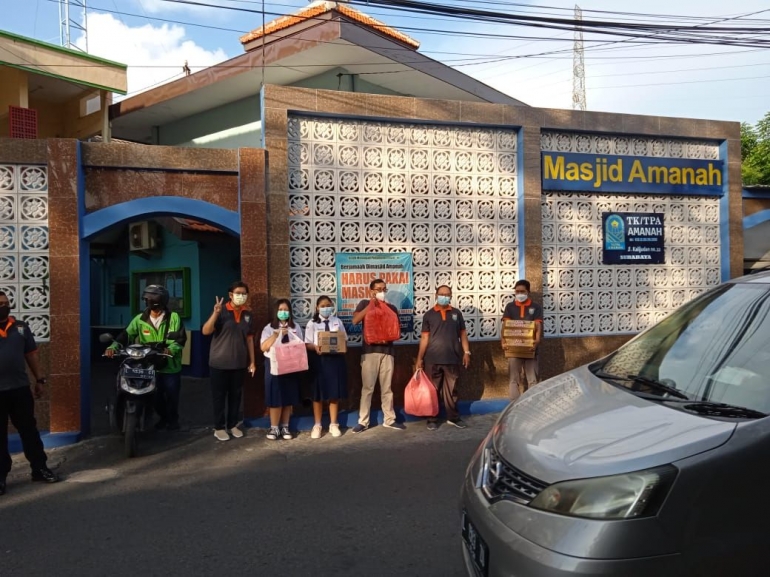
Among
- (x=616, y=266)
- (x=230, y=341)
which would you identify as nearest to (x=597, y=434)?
(x=230, y=341)

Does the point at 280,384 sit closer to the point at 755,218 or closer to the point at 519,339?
the point at 519,339

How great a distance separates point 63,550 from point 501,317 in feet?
18.6

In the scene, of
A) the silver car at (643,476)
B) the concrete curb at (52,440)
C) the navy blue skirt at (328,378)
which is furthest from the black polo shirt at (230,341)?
the silver car at (643,476)

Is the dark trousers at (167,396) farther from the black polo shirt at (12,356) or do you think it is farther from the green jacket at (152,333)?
the black polo shirt at (12,356)

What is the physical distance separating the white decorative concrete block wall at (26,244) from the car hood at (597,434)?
223 inches

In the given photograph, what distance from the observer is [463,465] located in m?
5.80

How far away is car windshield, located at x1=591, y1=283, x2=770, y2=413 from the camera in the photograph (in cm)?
264

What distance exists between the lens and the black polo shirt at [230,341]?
6684 mm

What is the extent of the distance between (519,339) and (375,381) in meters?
1.87

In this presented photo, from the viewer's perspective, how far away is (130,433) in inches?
242

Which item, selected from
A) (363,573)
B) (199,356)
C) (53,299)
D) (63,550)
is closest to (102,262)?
(199,356)

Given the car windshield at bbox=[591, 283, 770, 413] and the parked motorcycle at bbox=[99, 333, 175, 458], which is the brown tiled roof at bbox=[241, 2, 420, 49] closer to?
the parked motorcycle at bbox=[99, 333, 175, 458]

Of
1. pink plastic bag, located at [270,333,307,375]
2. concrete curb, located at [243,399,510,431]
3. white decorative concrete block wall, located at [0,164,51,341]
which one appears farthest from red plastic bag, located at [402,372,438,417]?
white decorative concrete block wall, located at [0,164,51,341]

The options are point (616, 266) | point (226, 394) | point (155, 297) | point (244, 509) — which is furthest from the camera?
point (616, 266)
